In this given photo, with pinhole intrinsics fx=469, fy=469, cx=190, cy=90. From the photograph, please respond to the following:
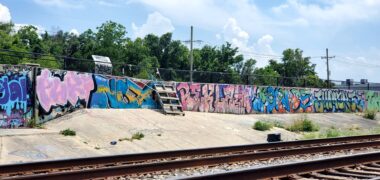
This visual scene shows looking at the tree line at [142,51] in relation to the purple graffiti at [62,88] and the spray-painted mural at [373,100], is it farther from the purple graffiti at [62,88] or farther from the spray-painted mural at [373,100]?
the purple graffiti at [62,88]

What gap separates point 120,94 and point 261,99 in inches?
486

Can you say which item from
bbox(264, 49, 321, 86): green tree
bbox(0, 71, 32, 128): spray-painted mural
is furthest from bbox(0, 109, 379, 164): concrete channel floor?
bbox(264, 49, 321, 86): green tree

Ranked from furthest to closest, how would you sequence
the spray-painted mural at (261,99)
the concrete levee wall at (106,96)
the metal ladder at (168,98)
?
the spray-painted mural at (261,99) < the metal ladder at (168,98) < the concrete levee wall at (106,96)

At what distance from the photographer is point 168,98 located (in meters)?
25.3

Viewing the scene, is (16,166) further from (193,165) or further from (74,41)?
(74,41)

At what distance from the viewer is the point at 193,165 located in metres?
11.4

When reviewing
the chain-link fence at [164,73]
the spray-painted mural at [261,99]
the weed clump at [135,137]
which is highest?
the chain-link fence at [164,73]

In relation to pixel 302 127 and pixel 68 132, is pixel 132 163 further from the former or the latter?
pixel 302 127

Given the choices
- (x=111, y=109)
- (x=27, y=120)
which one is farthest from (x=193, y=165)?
(x=111, y=109)

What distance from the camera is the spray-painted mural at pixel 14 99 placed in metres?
17.9

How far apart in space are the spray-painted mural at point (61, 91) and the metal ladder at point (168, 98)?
434 centimetres

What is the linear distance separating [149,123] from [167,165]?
10.6 metres

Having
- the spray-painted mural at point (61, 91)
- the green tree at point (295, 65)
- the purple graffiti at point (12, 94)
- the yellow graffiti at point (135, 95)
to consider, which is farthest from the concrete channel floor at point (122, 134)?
the green tree at point (295, 65)

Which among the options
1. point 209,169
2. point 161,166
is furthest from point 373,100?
point 161,166
